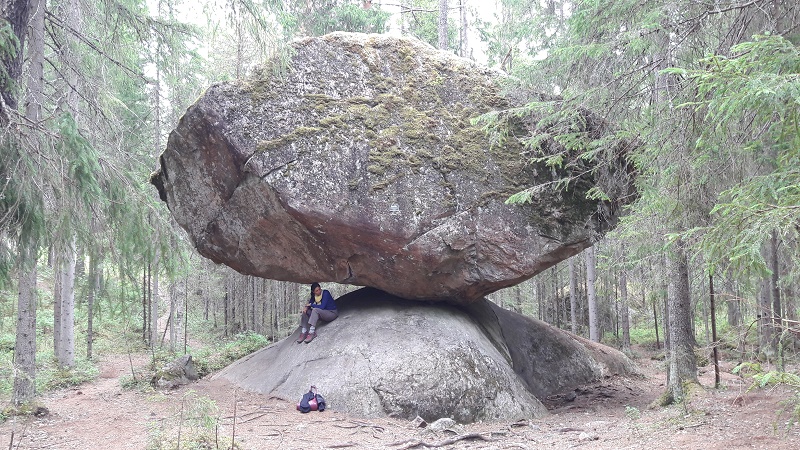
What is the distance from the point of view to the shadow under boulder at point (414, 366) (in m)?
8.74

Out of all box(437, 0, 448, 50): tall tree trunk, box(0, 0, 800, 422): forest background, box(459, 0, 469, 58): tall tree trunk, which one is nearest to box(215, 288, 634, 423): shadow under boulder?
box(0, 0, 800, 422): forest background

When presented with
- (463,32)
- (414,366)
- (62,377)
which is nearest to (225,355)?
(62,377)

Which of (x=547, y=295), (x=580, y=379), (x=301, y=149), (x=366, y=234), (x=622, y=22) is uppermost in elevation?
(x=622, y=22)

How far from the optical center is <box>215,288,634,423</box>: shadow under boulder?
874cm

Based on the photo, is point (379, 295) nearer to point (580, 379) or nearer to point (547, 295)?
point (580, 379)

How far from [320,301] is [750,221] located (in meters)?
8.13

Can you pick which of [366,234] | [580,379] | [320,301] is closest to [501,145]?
[366,234]

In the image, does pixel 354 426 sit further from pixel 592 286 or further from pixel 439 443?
pixel 592 286

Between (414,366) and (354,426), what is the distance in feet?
5.01

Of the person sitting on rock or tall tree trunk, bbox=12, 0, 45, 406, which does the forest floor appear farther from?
the person sitting on rock

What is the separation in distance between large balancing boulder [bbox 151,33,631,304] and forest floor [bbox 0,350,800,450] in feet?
8.64

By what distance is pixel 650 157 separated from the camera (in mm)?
6688

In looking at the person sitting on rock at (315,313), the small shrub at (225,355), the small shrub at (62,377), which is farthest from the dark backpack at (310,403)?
the small shrub at (62,377)

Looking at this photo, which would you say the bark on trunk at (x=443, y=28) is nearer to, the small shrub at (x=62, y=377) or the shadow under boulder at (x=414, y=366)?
the shadow under boulder at (x=414, y=366)
